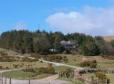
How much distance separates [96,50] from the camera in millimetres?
159125

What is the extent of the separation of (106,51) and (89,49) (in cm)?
2195

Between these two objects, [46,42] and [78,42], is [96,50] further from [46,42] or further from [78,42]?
[78,42]

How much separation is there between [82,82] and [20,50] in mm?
125261

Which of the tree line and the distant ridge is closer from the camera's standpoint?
the tree line

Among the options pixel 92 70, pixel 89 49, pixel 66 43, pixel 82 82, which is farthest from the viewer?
pixel 66 43

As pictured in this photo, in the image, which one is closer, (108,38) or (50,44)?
(50,44)

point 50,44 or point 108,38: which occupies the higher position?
point 108,38

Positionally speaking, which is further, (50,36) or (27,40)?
(50,36)

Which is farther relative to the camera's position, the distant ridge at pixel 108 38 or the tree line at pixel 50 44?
the distant ridge at pixel 108 38

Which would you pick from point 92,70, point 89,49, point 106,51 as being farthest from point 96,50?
point 92,70

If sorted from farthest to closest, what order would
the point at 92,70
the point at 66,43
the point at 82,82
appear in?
the point at 66,43 < the point at 92,70 < the point at 82,82

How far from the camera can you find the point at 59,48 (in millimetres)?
176750

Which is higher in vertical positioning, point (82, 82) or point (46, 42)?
point (46, 42)

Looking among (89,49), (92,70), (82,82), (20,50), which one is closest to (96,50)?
(89,49)
